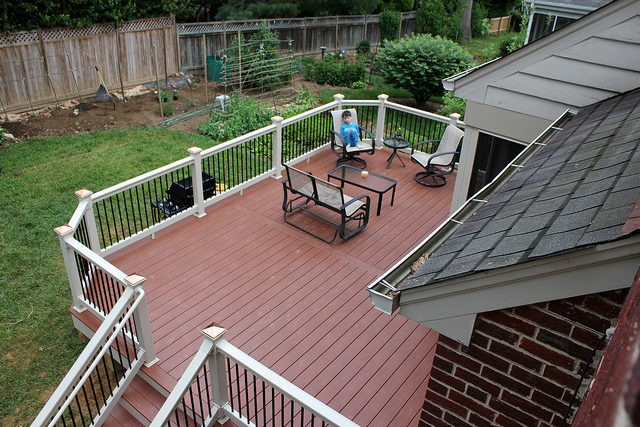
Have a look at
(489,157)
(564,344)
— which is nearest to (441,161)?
(489,157)

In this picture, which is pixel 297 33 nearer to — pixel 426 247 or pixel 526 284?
pixel 426 247

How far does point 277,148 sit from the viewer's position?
25.6 feet

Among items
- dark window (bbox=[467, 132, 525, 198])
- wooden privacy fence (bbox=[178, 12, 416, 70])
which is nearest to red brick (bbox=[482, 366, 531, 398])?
dark window (bbox=[467, 132, 525, 198])

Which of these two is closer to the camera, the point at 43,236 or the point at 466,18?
the point at 43,236

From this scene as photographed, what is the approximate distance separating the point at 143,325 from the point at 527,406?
10.7 ft

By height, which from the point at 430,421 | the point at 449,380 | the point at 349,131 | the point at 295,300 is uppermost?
the point at 449,380

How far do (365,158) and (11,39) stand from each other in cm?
893

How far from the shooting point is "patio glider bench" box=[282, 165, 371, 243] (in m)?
6.48

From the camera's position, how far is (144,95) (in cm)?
1395

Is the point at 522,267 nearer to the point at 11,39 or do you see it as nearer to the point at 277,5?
the point at 11,39

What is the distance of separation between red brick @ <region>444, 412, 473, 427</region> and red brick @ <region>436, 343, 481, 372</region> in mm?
357

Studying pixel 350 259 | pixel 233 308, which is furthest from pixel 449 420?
pixel 350 259

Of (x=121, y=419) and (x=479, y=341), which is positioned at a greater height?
(x=479, y=341)

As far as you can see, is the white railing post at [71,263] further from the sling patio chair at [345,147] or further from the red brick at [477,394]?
the sling patio chair at [345,147]
